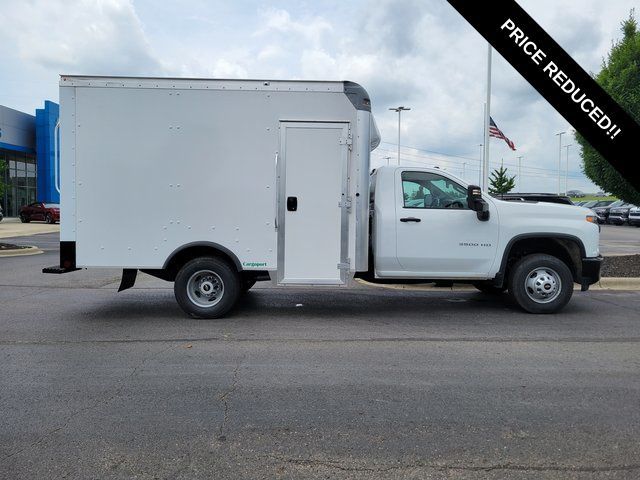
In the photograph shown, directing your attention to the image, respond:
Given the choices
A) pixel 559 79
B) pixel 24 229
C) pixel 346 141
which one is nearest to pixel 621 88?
pixel 346 141

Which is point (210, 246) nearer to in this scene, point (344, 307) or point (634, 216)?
point (344, 307)

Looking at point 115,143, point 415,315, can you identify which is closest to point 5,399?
point 115,143

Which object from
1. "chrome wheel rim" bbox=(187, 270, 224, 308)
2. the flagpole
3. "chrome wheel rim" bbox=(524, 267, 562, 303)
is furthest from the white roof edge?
the flagpole

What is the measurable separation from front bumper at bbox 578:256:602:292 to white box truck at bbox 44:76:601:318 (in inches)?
66.5

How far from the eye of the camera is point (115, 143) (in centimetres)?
700

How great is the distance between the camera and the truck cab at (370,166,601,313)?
738cm

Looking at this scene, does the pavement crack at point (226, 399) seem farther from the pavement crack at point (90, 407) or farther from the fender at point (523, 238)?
the fender at point (523, 238)

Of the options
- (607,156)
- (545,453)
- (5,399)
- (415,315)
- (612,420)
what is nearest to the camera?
(607,156)

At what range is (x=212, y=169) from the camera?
7.02 m

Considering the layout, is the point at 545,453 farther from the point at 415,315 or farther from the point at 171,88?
the point at 171,88

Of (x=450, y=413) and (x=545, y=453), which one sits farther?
(x=450, y=413)

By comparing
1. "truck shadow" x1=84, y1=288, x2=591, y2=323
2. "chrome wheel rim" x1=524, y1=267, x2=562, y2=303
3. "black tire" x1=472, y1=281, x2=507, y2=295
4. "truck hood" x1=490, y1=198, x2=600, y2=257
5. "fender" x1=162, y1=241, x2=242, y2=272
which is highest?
"truck hood" x1=490, y1=198, x2=600, y2=257

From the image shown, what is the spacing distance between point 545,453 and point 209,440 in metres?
2.18

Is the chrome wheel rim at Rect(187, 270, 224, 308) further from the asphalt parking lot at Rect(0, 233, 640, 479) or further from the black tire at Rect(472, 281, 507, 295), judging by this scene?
the black tire at Rect(472, 281, 507, 295)
